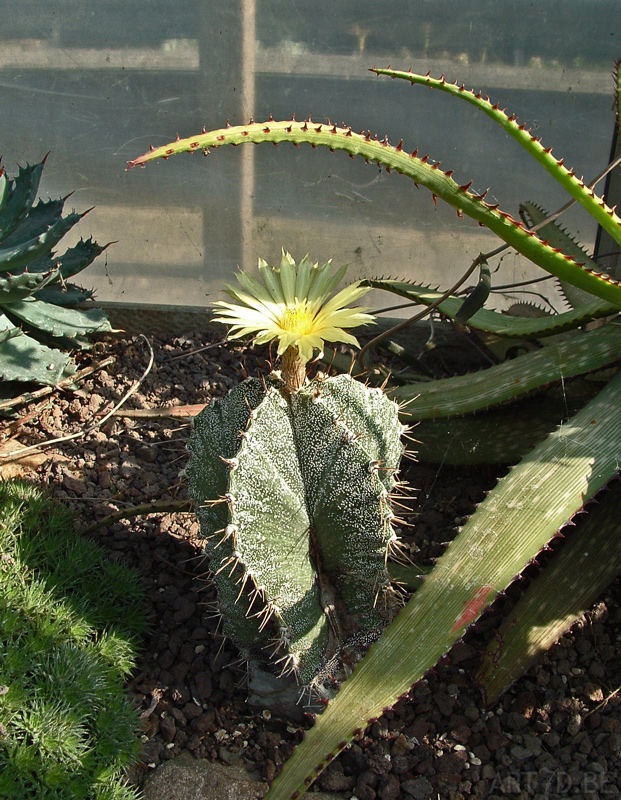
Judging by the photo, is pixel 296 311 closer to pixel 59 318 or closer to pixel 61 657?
pixel 61 657

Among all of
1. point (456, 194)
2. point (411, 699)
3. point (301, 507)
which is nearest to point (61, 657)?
point (301, 507)

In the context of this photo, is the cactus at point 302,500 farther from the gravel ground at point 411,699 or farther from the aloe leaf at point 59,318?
the aloe leaf at point 59,318

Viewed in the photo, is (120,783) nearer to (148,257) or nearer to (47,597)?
(47,597)

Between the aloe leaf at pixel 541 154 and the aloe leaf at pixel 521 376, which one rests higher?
the aloe leaf at pixel 541 154

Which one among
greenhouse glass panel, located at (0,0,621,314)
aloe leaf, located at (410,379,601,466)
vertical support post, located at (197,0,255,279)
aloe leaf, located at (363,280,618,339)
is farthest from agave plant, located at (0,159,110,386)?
aloe leaf, located at (410,379,601,466)

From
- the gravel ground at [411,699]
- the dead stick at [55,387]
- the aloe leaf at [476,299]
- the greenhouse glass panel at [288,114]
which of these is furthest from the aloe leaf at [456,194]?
the dead stick at [55,387]

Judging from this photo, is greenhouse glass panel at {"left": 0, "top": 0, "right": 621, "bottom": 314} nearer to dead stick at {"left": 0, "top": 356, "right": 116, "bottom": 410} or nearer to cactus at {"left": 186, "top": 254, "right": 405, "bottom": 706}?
dead stick at {"left": 0, "top": 356, "right": 116, "bottom": 410}

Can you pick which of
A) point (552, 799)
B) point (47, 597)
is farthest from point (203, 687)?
point (552, 799)

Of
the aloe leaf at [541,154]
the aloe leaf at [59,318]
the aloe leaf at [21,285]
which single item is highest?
the aloe leaf at [541,154]
